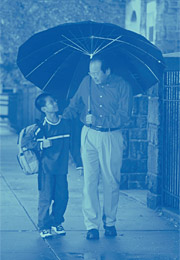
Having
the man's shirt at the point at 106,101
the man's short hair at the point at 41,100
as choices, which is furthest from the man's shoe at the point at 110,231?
the man's short hair at the point at 41,100

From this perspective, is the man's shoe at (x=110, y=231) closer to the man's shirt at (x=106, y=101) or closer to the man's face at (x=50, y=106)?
the man's shirt at (x=106, y=101)

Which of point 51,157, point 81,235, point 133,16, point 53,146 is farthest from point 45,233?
point 133,16

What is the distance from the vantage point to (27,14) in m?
17.8

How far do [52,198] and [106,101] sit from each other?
46.0 inches

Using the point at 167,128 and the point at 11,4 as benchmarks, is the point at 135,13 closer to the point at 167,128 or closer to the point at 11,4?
the point at 11,4

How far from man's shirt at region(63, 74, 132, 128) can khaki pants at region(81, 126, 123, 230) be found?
0.14 m

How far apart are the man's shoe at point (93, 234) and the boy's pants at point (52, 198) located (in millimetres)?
411

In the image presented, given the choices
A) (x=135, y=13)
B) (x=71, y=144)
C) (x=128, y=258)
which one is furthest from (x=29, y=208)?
(x=135, y=13)

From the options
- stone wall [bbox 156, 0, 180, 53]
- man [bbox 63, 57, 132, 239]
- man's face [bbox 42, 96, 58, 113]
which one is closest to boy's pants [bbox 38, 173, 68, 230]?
man [bbox 63, 57, 132, 239]

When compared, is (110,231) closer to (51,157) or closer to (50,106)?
(51,157)

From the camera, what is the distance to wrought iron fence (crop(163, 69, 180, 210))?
922 cm

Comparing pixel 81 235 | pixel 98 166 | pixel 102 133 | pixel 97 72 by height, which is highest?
pixel 97 72

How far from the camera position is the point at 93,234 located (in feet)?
25.9

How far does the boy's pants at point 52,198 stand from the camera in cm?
812
